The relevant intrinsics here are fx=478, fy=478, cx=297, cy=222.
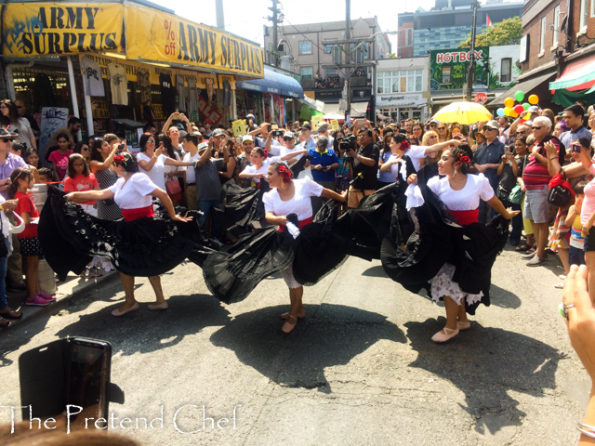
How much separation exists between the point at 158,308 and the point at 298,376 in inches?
95.2

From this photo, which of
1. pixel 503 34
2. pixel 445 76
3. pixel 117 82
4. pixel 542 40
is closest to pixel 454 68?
pixel 445 76

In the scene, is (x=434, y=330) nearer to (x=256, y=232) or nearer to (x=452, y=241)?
(x=452, y=241)

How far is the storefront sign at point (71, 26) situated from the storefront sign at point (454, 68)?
158 ft

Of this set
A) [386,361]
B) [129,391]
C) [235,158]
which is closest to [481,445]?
[386,361]

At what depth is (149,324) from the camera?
18.1ft

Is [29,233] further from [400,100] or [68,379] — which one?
[400,100]

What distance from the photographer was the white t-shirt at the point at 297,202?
5.24 metres

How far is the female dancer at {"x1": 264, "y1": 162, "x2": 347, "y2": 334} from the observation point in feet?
16.9

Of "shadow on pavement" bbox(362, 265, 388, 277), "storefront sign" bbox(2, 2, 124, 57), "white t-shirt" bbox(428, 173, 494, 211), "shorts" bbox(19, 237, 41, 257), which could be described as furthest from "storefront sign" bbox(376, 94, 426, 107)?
"shorts" bbox(19, 237, 41, 257)

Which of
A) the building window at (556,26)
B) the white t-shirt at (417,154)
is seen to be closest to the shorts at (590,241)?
the white t-shirt at (417,154)

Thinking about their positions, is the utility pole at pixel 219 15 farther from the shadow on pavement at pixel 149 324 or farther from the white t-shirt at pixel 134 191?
the shadow on pavement at pixel 149 324

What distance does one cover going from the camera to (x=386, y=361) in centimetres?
449

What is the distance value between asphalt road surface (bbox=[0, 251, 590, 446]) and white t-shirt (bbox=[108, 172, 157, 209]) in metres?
1.38

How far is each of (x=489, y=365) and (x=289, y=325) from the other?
2029 millimetres
